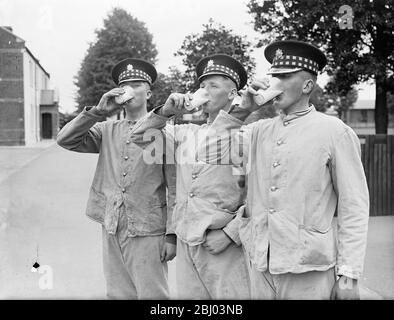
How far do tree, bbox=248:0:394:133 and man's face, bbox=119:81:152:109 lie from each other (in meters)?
3.63

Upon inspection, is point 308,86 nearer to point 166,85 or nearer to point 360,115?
point 166,85

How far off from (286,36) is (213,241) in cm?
521

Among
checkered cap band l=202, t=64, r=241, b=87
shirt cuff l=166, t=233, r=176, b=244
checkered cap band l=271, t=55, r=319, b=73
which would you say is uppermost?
checkered cap band l=202, t=64, r=241, b=87

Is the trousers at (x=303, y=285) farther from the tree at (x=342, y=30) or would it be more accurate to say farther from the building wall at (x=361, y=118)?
the building wall at (x=361, y=118)

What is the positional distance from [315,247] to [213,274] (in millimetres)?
740

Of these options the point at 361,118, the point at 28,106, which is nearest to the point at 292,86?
the point at 28,106

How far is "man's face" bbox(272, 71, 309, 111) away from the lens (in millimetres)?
2369

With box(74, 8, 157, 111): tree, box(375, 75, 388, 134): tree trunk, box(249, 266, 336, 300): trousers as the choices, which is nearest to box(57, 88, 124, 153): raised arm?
box(249, 266, 336, 300): trousers

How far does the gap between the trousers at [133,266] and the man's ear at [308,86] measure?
1.41 meters

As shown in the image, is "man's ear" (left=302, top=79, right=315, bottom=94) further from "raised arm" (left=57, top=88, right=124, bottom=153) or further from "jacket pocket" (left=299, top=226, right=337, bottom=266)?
"raised arm" (left=57, top=88, right=124, bottom=153)

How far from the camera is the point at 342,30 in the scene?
657 centimetres

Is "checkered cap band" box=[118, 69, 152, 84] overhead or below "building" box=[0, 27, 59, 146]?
below
